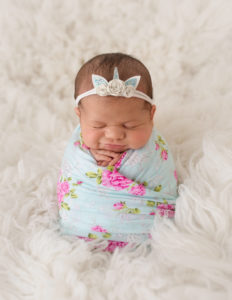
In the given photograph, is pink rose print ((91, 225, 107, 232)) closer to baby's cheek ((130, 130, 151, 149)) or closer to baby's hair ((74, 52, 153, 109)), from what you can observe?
baby's cheek ((130, 130, 151, 149))

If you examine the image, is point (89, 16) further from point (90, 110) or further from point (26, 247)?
point (26, 247)

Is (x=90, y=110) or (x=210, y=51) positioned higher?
(x=210, y=51)

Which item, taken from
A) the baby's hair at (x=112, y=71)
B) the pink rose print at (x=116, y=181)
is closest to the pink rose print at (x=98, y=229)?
the pink rose print at (x=116, y=181)

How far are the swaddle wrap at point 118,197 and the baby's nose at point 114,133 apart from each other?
8 cm

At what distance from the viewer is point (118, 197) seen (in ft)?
2.92

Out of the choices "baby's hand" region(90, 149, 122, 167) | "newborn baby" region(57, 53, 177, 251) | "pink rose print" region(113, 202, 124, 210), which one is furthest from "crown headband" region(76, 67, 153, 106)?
"pink rose print" region(113, 202, 124, 210)

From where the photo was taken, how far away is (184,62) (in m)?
1.28

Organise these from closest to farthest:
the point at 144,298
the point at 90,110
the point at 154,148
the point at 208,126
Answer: the point at 144,298
the point at 90,110
the point at 154,148
the point at 208,126

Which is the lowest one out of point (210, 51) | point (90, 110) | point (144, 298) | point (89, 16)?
point (144, 298)

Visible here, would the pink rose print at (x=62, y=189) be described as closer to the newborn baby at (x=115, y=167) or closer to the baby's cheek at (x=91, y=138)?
the newborn baby at (x=115, y=167)

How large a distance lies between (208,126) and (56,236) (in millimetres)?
568

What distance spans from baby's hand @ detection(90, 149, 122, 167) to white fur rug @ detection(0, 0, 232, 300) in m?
0.19

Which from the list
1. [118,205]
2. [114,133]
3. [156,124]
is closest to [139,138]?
[114,133]

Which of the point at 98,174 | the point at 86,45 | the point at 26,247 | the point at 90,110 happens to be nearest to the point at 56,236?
the point at 26,247
